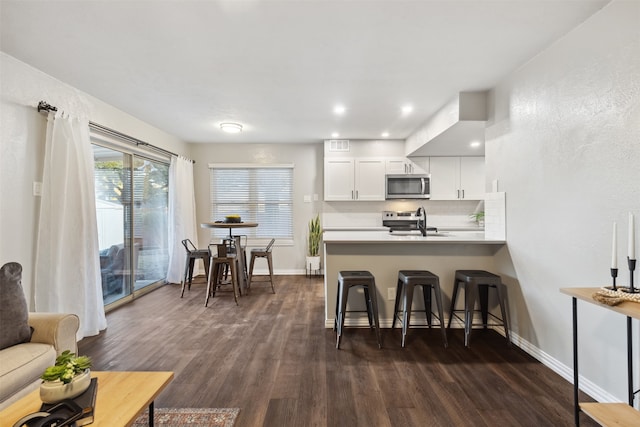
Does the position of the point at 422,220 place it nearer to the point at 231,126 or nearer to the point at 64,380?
the point at 231,126

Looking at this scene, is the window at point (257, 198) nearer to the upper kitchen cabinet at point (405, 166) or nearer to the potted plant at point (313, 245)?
the potted plant at point (313, 245)

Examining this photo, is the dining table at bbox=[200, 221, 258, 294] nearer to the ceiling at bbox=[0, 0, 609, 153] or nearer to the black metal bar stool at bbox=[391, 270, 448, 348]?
the ceiling at bbox=[0, 0, 609, 153]

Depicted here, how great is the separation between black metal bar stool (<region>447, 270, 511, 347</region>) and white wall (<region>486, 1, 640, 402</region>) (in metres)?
0.14

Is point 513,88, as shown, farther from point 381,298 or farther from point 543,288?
point 381,298

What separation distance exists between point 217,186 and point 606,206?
5359mm

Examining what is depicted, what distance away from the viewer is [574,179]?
2.06 m

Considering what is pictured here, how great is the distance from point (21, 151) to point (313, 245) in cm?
396

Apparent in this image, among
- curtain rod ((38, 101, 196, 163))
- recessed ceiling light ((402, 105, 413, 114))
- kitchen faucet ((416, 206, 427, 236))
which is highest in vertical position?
recessed ceiling light ((402, 105, 413, 114))

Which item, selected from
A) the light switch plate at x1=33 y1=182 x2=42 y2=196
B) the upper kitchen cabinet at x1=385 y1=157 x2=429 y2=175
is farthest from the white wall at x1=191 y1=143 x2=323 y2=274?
the light switch plate at x1=33 y1=182 x2=42 y2=196

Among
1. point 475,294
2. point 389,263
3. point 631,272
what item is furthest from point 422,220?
point 631,272

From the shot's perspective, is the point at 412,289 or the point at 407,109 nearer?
the point at 412,289

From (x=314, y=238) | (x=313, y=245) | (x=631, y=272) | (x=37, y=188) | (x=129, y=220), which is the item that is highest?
(x=37, y=188)

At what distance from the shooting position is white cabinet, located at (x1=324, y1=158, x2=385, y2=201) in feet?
17.3

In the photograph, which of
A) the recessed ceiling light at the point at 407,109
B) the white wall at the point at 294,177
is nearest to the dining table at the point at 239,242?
the white wall at the point at 294,177
